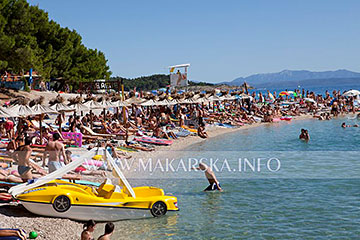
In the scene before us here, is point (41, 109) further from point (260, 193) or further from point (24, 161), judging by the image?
point (260, 193)

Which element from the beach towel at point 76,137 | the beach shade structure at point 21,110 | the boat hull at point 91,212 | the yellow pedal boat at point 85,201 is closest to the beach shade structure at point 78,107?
the beach towel at point 76,137

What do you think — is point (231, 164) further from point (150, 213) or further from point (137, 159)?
point (150, 213)

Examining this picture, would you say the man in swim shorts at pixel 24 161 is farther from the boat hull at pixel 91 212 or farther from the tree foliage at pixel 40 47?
the tree foliage at pixel 40 47

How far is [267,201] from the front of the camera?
37.1 feet

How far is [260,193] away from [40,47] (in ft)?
90.3

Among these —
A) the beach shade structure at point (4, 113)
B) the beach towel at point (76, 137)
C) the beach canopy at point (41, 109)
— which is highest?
the beach canopy at point (41, 109)

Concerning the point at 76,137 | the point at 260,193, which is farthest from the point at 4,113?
the point at 260,193

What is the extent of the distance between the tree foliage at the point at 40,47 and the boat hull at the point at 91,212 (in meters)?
19.4

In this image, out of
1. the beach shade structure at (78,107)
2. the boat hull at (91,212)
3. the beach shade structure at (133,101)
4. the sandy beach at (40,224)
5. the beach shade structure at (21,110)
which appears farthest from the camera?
the beach shade structure at (133,101)

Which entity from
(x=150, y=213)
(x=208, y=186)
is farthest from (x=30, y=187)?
(x=208, y=186)

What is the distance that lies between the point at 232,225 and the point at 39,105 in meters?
9.05

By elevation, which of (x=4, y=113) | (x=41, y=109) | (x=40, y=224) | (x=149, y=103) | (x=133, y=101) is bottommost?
(x=40, y=224)

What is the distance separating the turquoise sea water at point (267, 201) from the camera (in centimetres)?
888

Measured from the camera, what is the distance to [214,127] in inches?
1083
